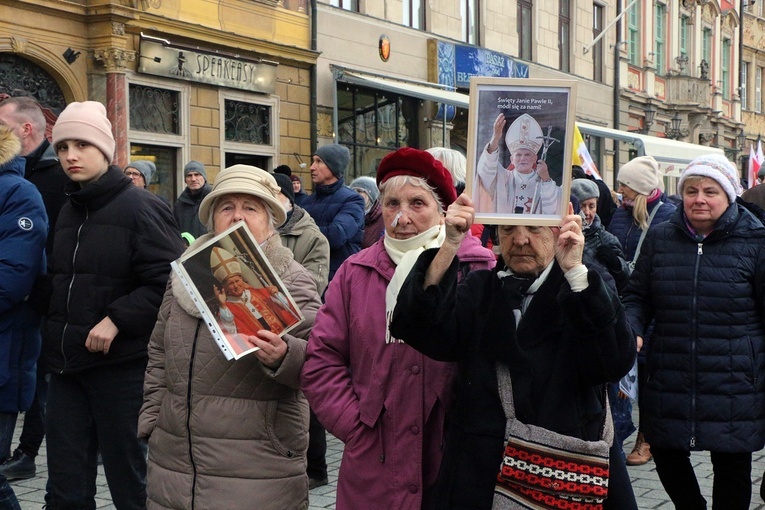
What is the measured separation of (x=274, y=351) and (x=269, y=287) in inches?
8.8

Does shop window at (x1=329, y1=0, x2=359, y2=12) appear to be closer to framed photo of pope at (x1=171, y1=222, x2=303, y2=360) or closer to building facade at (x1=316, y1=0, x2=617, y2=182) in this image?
building facade at (x1=316, y1=0, x2=617, y2=182)

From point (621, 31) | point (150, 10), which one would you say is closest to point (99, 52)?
point (150, 10)

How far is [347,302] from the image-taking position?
11.7 feet

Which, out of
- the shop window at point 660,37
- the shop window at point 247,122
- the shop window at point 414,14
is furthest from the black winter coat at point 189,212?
the shop window at point 660,37

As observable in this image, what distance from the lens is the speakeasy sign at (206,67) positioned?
14836 millimetres

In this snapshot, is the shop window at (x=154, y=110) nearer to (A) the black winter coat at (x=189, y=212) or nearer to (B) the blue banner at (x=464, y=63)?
(A) the black winter coat at (x=189, y=212)

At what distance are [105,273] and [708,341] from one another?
2.60 meters

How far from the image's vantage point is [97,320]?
4.44 metres

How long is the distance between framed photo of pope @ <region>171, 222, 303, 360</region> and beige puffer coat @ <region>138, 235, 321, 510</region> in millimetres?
111

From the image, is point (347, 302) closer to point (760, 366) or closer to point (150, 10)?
point (760, 366)

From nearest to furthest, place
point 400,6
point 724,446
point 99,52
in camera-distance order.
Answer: point 724,446 → point 99,52 → point 400,6

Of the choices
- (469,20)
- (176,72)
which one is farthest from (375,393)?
(469,20)

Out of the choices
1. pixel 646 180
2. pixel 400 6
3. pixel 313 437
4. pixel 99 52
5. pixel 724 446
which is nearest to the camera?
pixel 724 446

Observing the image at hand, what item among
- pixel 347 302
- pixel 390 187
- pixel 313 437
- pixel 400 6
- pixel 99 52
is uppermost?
pixel 400 6
